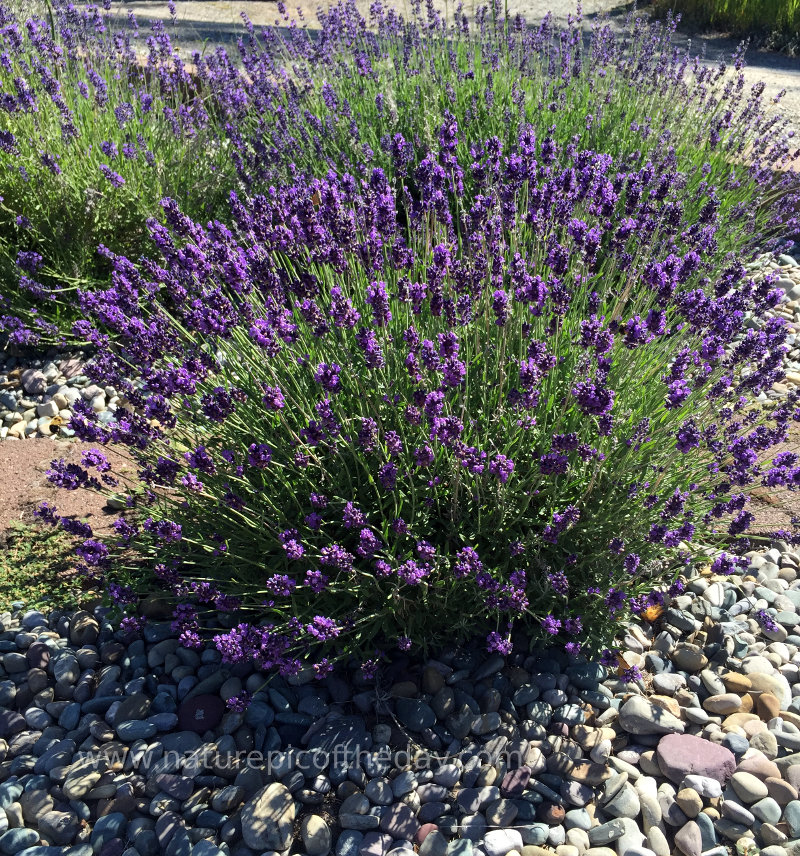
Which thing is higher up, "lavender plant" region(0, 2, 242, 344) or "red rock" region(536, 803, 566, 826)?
"lavender plant" region(0, 2, 242, 344)

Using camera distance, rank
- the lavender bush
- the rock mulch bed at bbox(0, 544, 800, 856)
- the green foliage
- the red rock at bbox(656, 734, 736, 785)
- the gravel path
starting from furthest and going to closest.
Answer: the gravel path → the lavender bush → the green foliage → the red rock at bbox(656, 734, 736, 785) → the rock mulch bed at bbox(0, 544, 800, 856)

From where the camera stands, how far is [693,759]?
229cm

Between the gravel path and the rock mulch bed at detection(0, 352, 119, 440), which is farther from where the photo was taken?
the gravel path

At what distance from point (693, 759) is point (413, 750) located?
88 centimetres

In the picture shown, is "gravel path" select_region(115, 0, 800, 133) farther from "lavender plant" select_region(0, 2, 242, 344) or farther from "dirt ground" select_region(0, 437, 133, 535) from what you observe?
A: "dirt ground" select_region(0, 437, 133, 535)

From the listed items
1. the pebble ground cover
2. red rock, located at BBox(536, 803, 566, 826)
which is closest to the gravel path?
the pebble ground cover

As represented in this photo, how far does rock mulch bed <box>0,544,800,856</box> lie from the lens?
215cm

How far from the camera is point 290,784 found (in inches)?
88.8

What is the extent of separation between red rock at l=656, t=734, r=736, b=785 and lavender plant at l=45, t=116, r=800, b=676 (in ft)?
1.28

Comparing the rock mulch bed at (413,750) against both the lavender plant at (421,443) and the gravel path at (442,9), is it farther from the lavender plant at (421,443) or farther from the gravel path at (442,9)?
the gravel path at (442,9)

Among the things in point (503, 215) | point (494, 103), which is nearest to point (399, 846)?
point (503, 215)

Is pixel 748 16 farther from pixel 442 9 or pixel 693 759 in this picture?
pixel 693 759

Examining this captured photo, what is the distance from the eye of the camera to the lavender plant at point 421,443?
2.26 meters

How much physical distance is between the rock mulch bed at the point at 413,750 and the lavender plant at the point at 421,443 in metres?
0.19
